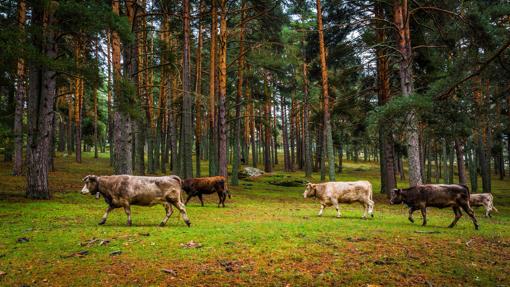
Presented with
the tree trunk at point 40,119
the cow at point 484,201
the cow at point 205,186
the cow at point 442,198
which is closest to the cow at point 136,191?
the tree trunk at point 40,119

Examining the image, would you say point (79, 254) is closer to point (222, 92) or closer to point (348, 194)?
point (348, 194)

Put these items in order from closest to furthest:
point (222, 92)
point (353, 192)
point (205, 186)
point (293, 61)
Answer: point (353, 192)
point (205, 186)
point (222, 92)
point (293, 61)

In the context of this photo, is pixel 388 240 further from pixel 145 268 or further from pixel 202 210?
pixel 202 210

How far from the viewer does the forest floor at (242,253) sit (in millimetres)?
6012

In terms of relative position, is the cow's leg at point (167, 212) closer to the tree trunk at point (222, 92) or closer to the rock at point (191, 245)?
the rock at point (191, 245)

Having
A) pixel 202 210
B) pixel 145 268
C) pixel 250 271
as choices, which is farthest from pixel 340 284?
pixel 202 210

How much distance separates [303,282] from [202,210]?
31.6 ft

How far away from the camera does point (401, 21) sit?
675 inches

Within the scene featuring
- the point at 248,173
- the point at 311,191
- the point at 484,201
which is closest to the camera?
the point at 311,191

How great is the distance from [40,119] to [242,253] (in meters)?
12.0

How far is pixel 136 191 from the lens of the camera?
33.8 ft

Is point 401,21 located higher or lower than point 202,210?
higher

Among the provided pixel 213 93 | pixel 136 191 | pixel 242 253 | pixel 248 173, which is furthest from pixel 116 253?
pixel 248 173

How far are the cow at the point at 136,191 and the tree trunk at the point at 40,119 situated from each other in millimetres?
5449
